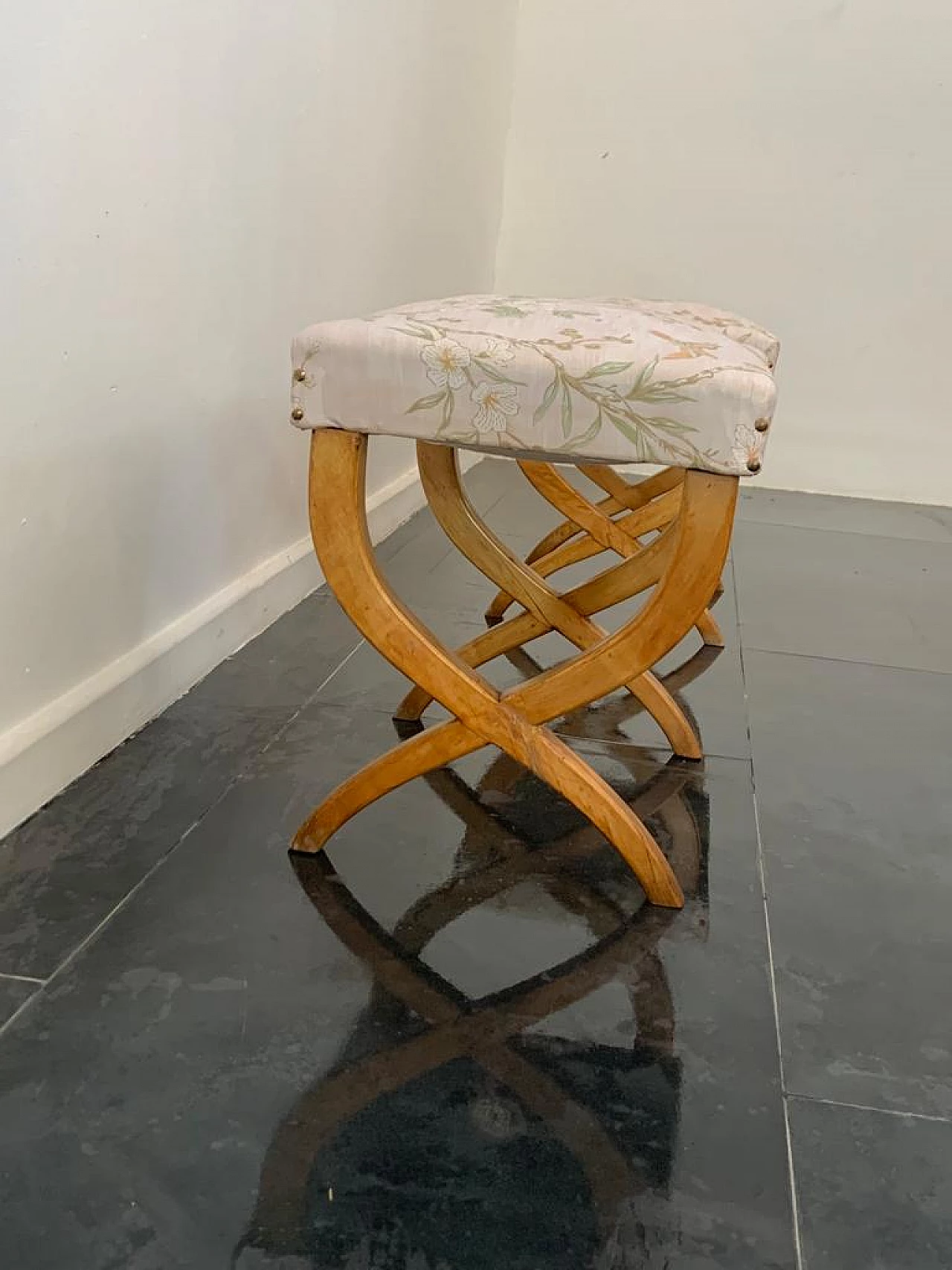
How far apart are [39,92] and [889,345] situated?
100 inches

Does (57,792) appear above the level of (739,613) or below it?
above

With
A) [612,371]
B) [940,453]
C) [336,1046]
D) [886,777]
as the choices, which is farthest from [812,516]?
[336,1046]

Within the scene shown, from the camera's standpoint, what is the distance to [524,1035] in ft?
2.89

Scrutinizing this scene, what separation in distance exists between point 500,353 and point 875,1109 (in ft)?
2.01

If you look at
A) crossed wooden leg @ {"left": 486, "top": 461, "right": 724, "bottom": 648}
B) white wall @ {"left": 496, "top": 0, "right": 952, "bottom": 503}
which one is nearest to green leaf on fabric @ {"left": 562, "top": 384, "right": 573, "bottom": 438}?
crossed wooden leg @ {"left": 486, "top": 461, "right": 724, "bottom": 648}

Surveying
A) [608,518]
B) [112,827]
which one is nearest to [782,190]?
[608,518]

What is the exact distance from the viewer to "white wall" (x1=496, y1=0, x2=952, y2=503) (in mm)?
2945

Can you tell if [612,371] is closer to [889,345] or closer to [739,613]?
[739,613]

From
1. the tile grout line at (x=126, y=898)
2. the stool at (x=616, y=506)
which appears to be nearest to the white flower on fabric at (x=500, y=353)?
the tile grout line at (x=126, y=898)

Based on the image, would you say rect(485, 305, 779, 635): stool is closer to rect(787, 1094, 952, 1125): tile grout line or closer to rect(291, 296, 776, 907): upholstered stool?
rect(291, 296, 776, 907): upholstered stool

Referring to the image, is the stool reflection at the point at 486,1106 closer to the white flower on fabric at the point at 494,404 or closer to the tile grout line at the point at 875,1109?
the tile grout line at the point at 875,1109

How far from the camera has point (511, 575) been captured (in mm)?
1410

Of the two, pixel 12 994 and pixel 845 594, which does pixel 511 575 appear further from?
pixel 845 594

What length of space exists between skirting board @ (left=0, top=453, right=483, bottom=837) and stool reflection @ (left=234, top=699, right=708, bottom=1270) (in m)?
0.26
